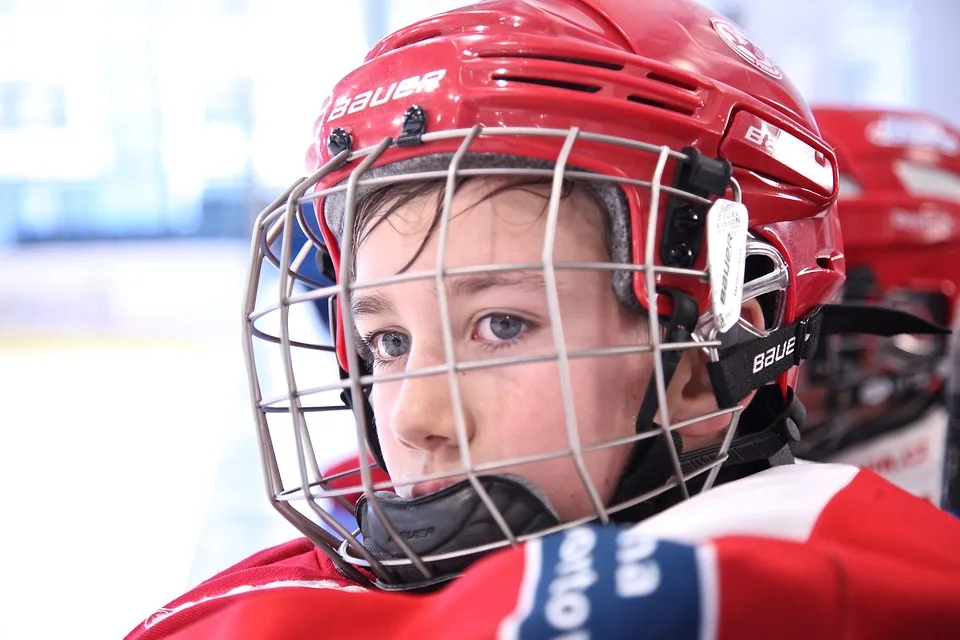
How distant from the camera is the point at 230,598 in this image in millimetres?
846

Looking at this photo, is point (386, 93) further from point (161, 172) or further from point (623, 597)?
point (161, 172)

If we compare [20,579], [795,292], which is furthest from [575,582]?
[20,579]

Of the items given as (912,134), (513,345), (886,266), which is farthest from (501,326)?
(912,134)

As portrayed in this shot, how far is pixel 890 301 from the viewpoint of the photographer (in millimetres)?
2088

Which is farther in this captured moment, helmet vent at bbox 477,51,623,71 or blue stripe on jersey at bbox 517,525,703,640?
helmet vent at bbox 477,51,623,71

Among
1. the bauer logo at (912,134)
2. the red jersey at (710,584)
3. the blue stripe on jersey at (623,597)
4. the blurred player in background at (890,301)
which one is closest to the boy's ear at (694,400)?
the red jersey at (710,584)

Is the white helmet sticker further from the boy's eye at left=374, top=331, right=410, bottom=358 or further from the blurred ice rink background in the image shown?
the blurred ice rink background

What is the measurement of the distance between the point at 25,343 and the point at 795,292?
15.7ft

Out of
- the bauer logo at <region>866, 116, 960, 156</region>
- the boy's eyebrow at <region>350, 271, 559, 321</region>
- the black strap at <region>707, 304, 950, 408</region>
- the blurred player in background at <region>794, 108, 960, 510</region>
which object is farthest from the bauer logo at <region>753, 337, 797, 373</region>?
the bauer logo at <region>866, 116, 960, 156</region>

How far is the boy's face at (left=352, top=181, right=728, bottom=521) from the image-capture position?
802 millimetres

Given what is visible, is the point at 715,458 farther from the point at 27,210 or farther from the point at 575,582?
the point at 27,210

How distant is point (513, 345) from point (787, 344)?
0.29m

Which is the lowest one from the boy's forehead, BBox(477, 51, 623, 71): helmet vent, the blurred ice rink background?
the blurred ice rink background

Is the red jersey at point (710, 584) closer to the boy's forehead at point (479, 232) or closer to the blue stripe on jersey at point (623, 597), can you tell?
the blue stripe on jersey at point (623, 597)
